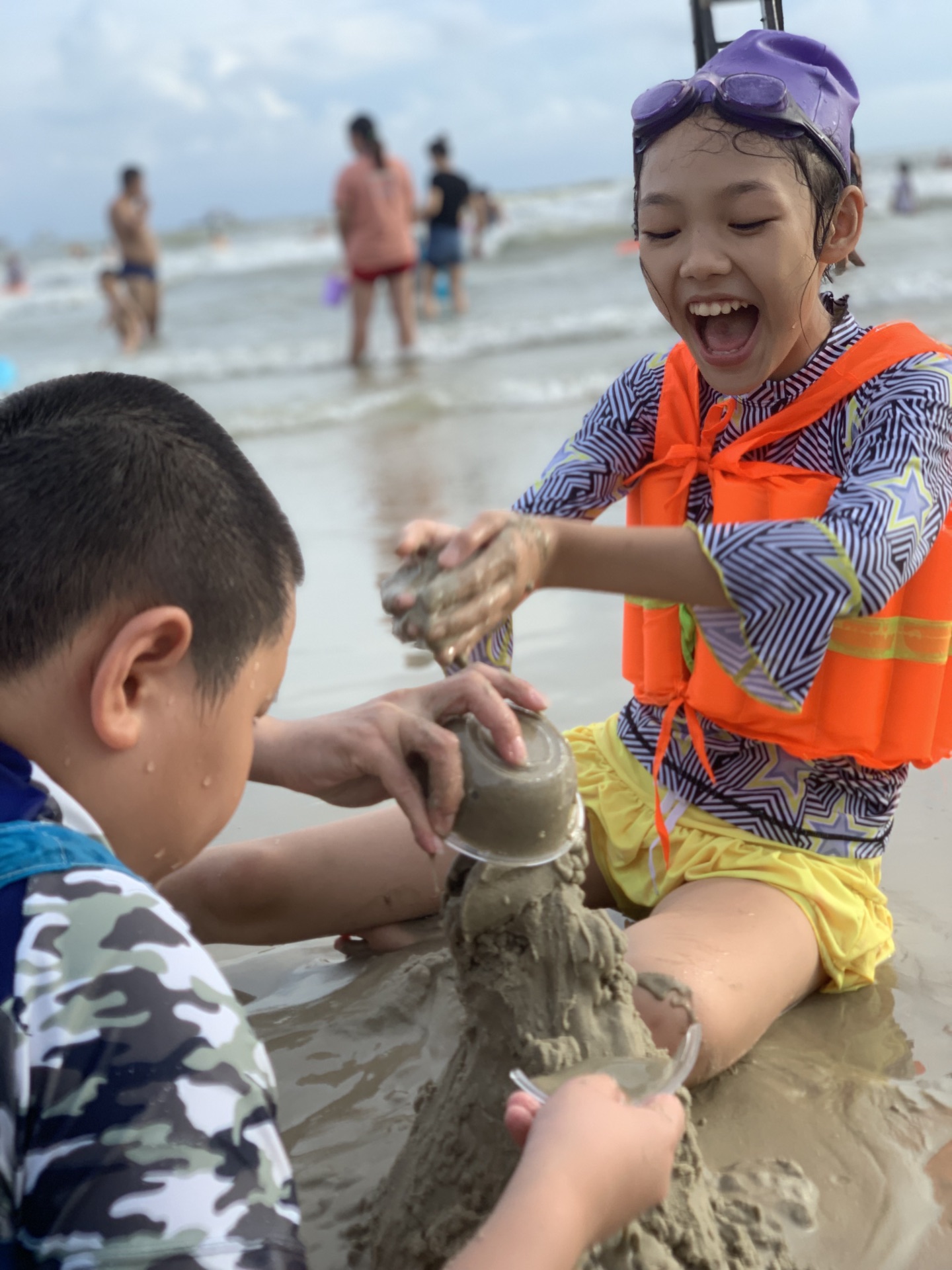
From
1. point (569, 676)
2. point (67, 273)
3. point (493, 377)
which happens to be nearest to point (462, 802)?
point (569, 676)

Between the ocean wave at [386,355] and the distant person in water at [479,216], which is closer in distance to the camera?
the ocean wave at [386,355]

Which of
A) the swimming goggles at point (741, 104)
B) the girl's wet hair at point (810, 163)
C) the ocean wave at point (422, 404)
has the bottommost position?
the ocean wave at point (422, 404)

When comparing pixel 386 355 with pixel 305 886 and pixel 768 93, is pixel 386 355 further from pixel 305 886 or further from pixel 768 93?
pixel 768 93

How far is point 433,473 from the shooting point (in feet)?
22.9

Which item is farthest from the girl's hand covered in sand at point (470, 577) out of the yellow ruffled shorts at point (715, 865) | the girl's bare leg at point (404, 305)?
the girl's bare leg at point (404, 305)

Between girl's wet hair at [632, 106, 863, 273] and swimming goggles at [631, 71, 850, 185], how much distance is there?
1 cm

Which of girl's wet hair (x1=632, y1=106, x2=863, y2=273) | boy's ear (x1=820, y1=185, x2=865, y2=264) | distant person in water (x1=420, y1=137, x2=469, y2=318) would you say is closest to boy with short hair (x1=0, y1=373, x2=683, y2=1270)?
girl's wet hair (x1=632, y1=106, x2=863, y2=273)

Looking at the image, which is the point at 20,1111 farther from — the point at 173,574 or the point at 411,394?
the point at 411,394

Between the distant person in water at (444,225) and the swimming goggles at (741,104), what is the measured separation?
13.6 metres

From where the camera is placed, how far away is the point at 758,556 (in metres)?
2.08

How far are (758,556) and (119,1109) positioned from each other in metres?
1.34

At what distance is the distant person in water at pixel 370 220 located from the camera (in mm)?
11914

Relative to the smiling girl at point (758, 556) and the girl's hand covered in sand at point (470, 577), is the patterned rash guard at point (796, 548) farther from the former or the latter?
the girl's hand covered in sand at point (470, 577)

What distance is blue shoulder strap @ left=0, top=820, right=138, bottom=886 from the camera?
3.83 ft
